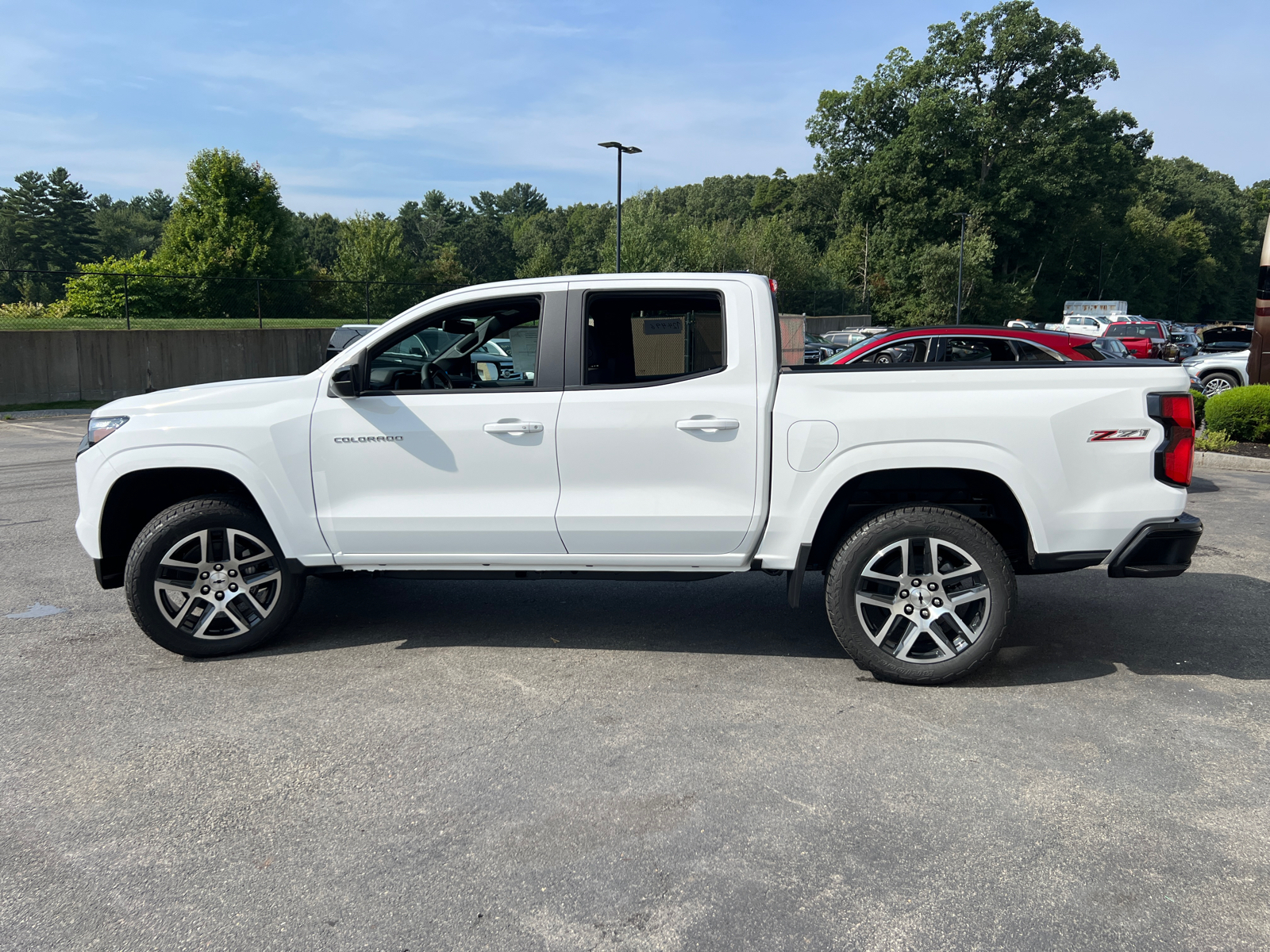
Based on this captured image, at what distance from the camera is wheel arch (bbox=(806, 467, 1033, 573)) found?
4.60 metres

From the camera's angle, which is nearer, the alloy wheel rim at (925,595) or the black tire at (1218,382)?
the alloy wheel rim at (925,595)

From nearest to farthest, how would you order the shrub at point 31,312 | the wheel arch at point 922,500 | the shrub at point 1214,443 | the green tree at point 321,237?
the wheel arch at point 922,500 → the shrub at point 1214,443 → the shrub at point 31,312 → the green tree at point 321,237

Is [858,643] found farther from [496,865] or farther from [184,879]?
[184,879]

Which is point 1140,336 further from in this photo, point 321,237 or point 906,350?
point 321,237

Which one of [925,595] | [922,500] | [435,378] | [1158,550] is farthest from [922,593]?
[435,378]

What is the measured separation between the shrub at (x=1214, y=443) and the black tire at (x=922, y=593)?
10311 mm

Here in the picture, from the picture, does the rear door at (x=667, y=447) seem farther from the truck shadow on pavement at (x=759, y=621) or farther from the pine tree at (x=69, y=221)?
the pine tree at (x=69, y=221)

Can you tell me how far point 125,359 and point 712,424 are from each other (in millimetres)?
20815

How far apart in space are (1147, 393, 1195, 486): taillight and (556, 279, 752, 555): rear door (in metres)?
1.82

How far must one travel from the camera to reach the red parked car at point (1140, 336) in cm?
3025

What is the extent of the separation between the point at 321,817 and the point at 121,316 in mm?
21989

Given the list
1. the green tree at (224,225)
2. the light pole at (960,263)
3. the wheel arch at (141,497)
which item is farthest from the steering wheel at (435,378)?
the light pole at (960,263)

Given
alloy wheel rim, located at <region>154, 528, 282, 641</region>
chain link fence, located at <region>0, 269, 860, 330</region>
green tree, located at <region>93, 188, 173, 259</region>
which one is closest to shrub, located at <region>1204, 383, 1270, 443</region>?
alloy wheel rim, located at <region>154, 528, 282, 641</region>

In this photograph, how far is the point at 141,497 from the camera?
5.11 meters
